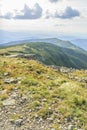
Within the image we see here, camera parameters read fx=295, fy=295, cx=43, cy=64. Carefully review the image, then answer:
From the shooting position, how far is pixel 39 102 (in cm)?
2066

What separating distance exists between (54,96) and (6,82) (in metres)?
4.96

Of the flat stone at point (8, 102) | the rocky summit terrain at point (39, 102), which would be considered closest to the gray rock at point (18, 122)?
the rocky summit terrain at point (39, 102)

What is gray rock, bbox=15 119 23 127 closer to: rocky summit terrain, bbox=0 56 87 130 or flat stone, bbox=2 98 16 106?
rocky summit terrain, bbox=0 56 87 130

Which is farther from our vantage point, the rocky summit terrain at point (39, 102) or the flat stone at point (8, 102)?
the flat stone at point (8, 102)

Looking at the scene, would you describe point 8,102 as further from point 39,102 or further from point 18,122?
point 18,122

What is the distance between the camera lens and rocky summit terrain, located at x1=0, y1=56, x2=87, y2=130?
18.3 meters

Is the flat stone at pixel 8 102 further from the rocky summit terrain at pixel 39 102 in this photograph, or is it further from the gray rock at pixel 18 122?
the gray rock at pixel 18 122

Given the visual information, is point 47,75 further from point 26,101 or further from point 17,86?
point 26,101

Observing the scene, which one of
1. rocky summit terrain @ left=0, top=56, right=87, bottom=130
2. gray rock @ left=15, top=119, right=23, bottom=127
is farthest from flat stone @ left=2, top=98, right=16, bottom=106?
gray rock @ left=15, top=119, right=23, bottom=127

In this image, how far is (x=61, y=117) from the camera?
1875 cm

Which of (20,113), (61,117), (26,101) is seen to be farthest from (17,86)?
(61,117)

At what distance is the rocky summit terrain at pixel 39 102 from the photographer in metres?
18.3

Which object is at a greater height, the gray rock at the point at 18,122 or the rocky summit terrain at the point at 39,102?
the rocky summit terrain at the point at 39,102

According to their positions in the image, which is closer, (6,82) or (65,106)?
(65,106)
